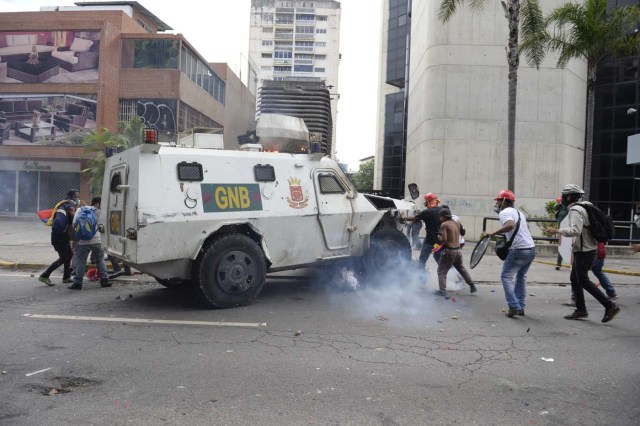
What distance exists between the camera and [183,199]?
6.46m

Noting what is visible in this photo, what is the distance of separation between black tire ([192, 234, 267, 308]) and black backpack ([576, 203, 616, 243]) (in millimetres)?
4297

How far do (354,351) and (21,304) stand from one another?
197 inches

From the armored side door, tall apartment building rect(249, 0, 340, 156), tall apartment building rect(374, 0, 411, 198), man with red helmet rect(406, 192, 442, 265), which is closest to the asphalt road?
the armored side door

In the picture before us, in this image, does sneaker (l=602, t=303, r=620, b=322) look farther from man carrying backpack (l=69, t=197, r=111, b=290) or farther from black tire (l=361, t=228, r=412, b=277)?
man carrying backpack (l=69, t=197, r=111, b=290)

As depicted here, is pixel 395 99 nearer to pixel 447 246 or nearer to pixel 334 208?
pixel 447 246

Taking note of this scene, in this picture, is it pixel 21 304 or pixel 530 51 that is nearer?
pixel 21 304

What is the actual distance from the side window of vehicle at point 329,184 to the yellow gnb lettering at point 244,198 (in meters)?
1.28

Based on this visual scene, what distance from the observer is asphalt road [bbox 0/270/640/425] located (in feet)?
11.9

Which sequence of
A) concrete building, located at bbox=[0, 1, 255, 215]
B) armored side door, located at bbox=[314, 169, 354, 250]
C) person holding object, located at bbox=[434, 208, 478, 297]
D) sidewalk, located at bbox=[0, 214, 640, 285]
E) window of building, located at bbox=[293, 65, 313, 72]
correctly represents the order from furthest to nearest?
window of building, located at bbox=[293, 65, 313, 72] < concrete building, located at bbox=[0, 1, 255, 215] < sidewalk, located at bbox=[0, 214, 640, 285] < person holding object, located at bbox=[434, 208, 478, 297] < armored side door, located at bbox=[314, 169, 354, 250]

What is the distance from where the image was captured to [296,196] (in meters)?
7.41

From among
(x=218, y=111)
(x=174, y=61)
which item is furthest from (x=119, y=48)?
(x=218, y=111)

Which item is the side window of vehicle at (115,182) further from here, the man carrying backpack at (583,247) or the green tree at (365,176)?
the green tree at (365,176)

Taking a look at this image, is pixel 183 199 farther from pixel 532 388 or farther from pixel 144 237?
pixel 532 388

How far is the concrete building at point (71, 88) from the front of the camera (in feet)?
90.4
